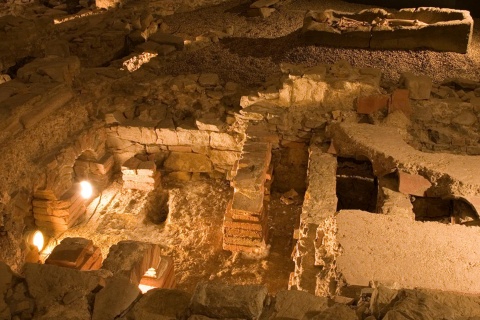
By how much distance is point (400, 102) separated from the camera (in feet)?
16.2

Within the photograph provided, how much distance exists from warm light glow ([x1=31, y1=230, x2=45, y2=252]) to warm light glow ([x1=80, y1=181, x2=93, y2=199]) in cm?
70

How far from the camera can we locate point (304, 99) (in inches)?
205

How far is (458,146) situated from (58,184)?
4610 millimetres

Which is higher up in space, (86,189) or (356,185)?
(356,185)

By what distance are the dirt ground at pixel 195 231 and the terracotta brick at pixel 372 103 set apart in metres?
1.44

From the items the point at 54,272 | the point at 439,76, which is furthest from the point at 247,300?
the point at 439,76

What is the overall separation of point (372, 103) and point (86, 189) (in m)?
3.69

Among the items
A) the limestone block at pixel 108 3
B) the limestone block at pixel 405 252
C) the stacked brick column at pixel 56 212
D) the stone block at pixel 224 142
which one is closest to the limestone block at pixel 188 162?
the stone block at pixel 224 142

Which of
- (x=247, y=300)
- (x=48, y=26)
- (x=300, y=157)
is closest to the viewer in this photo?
(x=247, y=300)

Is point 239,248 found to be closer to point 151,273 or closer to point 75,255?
point 151,273

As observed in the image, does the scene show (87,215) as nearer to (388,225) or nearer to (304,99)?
(304,99)

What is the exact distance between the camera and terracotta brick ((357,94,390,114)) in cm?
494

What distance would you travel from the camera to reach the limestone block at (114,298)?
2426mm

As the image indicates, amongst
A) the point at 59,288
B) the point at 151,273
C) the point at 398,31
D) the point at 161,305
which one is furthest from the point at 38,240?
the point at 398,31
